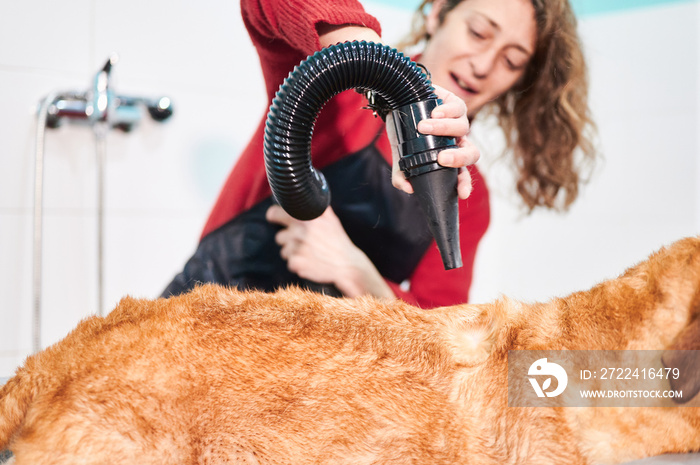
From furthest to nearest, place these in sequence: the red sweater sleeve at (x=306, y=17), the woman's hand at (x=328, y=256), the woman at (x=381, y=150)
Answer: the woman's hand at (x=328, y=256) < the woman at (x=381, y=150) < the red sweater sleeve at (x=306, y=17)

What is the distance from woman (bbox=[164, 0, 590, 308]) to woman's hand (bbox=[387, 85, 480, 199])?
57 millimetres

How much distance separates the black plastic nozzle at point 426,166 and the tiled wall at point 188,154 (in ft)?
1.05

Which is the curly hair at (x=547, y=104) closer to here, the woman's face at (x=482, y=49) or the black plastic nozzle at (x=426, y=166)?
the woman's face at (x=482, y=49)

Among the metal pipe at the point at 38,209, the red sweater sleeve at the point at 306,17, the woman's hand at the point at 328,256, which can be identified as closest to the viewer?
the red sweater sleeve at the point at 306,17

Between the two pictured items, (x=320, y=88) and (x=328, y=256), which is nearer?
(x=320, y=88)

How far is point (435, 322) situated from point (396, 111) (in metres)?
0.22

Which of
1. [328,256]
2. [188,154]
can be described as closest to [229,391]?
[328,256]

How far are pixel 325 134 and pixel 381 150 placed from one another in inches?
3.6

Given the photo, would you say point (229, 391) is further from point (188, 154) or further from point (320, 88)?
point (188, 154)

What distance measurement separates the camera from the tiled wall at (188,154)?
115 centimetres

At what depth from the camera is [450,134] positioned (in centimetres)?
47

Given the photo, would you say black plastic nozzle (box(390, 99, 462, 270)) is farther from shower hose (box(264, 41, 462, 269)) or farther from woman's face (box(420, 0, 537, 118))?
woman's face (box(420, 0, 537, 118))

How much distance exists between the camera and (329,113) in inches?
27.3

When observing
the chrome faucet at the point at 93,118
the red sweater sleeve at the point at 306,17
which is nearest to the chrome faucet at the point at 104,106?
the chrome faucet at the point at 93,118
